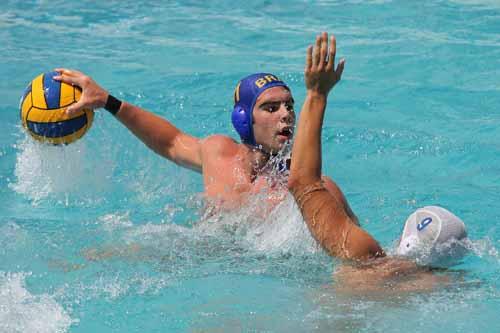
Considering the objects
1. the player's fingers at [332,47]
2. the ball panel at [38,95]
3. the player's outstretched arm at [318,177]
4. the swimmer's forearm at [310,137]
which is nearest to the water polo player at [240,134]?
the ball panel at [38,95]

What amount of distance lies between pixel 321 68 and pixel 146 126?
2.21 meters

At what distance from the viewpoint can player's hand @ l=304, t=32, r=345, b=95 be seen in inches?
159

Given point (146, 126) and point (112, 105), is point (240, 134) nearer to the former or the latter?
point (146, 126)

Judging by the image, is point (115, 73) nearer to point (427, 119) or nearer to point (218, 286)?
point (427, 119)

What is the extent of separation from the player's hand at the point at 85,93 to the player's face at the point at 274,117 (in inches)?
38.6

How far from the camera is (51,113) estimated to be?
18.7 ft

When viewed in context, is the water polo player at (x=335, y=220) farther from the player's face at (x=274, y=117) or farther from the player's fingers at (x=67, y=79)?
the player's fingers at (x=67, y=79)

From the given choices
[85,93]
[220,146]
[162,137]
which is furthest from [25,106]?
[220,146]

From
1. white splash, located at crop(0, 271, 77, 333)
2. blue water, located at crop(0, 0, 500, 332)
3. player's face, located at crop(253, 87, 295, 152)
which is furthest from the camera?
player's face, located at crop(253, 87, 295, 152)

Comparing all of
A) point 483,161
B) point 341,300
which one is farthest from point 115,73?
point 341,300

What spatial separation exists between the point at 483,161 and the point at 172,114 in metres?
3.06

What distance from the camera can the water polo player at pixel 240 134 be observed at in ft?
18.8

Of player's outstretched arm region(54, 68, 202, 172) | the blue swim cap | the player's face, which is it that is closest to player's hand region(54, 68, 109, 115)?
player's outstretched arm region(54, 68, 202, 172)

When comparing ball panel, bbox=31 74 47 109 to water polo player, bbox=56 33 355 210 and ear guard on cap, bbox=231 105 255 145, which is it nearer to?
water polo player, bbox=56 33 355 210
